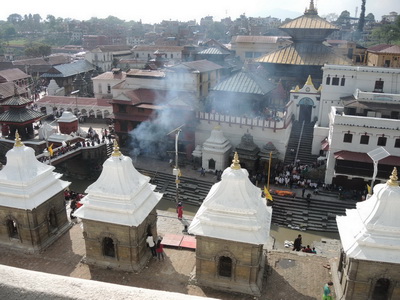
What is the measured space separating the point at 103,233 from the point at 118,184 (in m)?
2.07

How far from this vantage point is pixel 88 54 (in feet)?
232

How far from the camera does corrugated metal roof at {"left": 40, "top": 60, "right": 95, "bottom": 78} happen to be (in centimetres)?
5773

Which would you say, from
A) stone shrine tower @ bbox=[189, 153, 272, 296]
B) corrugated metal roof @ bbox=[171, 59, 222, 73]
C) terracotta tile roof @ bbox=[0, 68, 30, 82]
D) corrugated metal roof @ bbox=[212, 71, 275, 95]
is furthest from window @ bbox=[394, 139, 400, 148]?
terracotta tile roof @ bbox=[0, 68, 30, 82]

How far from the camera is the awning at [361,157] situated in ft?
79.5

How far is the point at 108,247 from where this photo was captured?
49.1 ft

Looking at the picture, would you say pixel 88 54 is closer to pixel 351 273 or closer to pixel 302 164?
pixel 302 164

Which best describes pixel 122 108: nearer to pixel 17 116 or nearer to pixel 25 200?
pixel 17 116

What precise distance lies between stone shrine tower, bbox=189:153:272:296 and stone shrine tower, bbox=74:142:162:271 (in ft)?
8.00

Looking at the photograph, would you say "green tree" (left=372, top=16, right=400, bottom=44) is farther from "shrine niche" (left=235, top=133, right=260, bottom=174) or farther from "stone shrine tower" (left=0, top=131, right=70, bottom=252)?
"stone shrine tower" (left=0, top=131, right=70, bottom=252)

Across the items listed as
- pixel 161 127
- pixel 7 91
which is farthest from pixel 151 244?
pixel 7 91

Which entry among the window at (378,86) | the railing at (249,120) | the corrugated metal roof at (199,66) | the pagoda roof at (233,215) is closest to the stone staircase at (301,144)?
the railing at (249,120)

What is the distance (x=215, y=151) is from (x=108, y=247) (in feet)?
50.5

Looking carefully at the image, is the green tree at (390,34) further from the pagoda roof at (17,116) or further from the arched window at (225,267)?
the arched window at (225,267)

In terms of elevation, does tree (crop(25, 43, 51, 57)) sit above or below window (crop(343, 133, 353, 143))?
above
